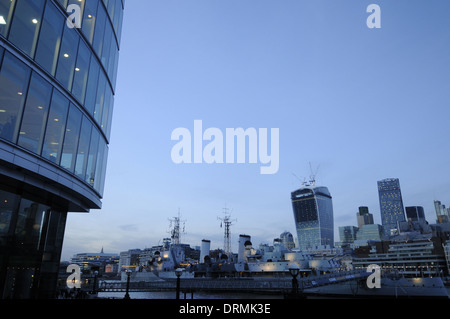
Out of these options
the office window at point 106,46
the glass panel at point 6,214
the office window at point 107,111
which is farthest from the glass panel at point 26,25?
the office window at point 107,111

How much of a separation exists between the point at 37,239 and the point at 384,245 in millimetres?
204296

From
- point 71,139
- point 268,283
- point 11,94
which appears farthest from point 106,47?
point 268,283

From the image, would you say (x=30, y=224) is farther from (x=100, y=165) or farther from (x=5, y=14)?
(x=5, y=14)

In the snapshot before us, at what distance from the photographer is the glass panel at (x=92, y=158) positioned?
854 inches

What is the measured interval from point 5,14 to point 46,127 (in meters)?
5.48

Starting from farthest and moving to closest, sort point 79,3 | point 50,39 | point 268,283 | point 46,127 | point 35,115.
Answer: point 268,283 → point 79,3 → point 50,39 → point 46,127 → point 35,115

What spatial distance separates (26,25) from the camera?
15.6 meters

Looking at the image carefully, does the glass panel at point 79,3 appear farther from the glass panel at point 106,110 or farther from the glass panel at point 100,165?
the glass panel at point 100,165

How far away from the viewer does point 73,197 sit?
21250 mm

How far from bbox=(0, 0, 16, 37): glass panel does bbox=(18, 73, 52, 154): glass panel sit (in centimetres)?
228

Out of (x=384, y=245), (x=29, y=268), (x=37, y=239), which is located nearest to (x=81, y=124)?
(x=37, y=239)

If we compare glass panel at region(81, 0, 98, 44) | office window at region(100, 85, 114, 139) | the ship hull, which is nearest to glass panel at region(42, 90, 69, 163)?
glass panel at region(81, 0, 98, 44)

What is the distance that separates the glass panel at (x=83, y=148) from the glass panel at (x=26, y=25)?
5937mm
